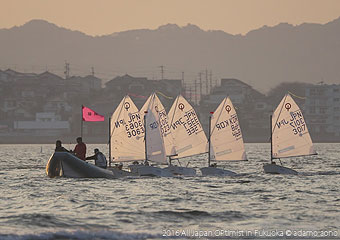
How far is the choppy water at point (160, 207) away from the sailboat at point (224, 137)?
240 inches

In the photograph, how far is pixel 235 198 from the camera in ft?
123

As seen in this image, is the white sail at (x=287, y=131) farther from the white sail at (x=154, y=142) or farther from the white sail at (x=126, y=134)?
the white sail at (x=126, y=134)

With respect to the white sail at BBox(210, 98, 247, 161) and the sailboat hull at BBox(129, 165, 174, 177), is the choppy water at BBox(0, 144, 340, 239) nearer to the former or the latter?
the sailboat hull at BBox(129, 165, 174, 177)

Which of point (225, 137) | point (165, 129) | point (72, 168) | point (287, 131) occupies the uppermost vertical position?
point (165, 129)

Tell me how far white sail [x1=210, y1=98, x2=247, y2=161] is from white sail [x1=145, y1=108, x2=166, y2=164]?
3.95 meters

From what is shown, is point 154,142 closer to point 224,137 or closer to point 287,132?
point 224,137

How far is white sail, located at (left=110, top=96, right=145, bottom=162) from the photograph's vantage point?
171 feet

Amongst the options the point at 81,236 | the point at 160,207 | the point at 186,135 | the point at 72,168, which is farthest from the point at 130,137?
the point at 81,236

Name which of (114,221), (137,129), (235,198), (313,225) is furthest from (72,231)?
(137,129)

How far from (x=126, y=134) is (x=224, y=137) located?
6.93 m

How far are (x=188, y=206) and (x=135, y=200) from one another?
3.18 meters

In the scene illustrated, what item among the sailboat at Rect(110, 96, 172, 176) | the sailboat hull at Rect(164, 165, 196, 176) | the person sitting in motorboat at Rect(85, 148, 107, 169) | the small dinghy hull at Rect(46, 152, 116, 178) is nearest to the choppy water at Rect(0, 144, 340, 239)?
the small dinghy hull at Rect(46, 152, 116, 178)

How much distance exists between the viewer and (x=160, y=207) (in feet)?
109

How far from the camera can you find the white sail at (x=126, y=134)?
52.1 meters
